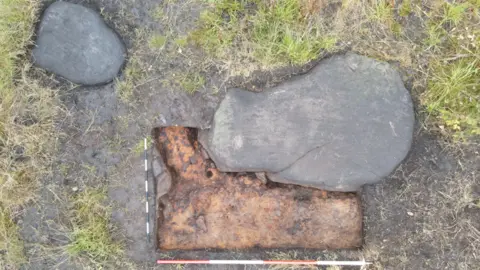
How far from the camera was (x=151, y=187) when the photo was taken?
3193 millimetres

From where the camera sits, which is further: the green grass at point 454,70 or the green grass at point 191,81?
the green grass at point 191,81

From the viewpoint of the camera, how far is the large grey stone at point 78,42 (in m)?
3.23

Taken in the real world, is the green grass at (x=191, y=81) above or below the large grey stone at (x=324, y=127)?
above

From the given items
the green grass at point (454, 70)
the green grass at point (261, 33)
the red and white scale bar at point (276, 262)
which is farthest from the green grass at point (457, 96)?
the red and white scale bar at point (276, 262)

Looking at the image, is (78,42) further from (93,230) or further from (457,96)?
(457,96)

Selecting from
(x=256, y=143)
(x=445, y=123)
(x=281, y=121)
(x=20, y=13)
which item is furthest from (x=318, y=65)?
(x=20, y=13)

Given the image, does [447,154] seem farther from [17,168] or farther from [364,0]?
[17,168]

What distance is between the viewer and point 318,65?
3176mm

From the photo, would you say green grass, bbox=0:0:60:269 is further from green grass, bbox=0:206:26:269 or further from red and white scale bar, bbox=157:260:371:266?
red and white scale bar, bbox=157:260:371:266

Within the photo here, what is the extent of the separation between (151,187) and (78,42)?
1259mm

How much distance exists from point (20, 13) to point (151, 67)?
1.09 m

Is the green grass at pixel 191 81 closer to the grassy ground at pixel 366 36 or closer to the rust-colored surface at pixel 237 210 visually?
the grassy ground at pixel 366 36

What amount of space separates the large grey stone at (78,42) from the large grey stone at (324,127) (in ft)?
3.16

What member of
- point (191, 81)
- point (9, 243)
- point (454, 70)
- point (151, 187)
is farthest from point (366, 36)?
point (9, 243)
